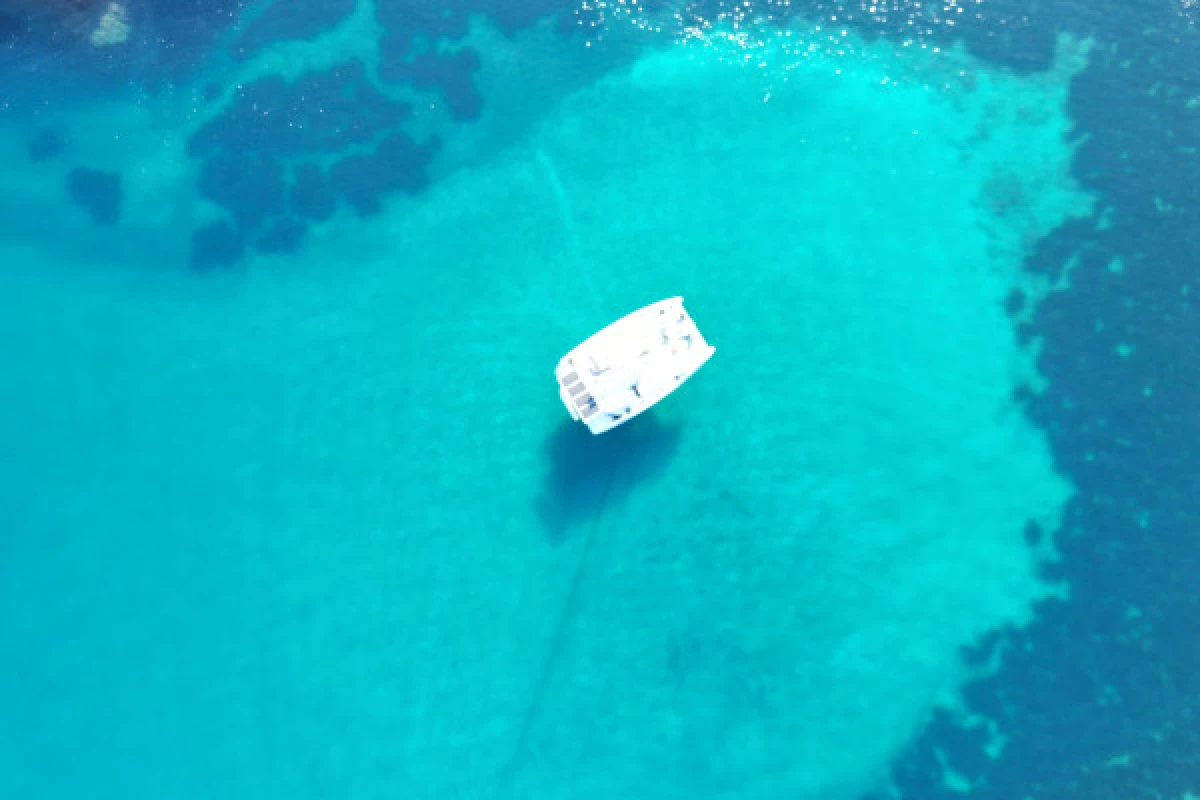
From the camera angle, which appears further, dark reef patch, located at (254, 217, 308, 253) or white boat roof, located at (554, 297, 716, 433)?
dark reef patch, located at (254, 217, 308, 253)

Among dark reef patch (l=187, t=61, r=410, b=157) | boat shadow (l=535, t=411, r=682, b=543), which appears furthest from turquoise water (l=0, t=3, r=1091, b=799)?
dark reef patch (l=187, t=61, r=410, b=157)

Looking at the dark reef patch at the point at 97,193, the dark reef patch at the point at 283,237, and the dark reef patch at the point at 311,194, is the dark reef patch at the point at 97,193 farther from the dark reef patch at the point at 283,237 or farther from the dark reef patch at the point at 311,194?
the dark reef patch at the point at 311,194

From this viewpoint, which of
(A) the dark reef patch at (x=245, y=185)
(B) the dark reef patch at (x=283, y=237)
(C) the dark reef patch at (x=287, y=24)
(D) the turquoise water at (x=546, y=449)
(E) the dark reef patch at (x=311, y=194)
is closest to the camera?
(D) the turquoise water at (x=546, y=449)

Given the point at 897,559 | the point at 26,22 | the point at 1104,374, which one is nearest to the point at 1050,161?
the point at 1104,374

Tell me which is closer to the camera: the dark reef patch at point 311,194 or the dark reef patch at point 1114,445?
the dark reef patch at point 1114,445

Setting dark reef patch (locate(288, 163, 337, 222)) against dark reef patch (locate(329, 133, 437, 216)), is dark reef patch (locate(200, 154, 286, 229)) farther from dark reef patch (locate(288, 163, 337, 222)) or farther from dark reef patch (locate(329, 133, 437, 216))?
dark reef patch (locate(329, 133, 437, 216))

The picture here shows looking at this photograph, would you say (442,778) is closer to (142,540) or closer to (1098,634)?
(142,540)

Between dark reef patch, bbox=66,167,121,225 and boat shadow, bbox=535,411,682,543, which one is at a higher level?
A: dark reef patch, bbox=66,167,121,225

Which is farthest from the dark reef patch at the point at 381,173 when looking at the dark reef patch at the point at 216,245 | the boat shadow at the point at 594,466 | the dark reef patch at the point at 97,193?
the boat shadow at the point at 594,466
